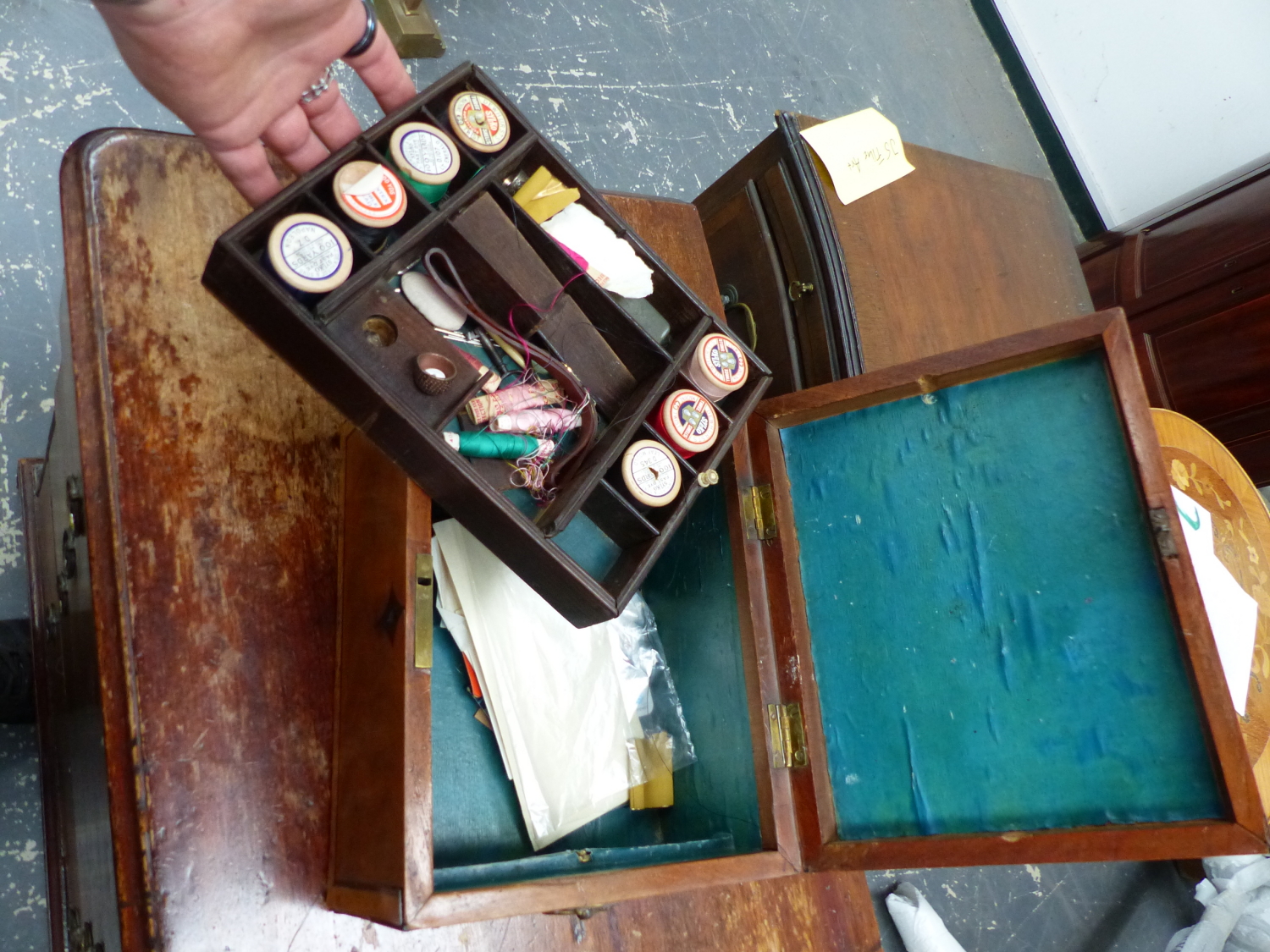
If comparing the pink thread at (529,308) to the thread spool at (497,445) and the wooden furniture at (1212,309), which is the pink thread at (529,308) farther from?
the wooden furniture at (1212,309)

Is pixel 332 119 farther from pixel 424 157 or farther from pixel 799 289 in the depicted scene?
pixel 799 289

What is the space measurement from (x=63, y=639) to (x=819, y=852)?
925 millimetres

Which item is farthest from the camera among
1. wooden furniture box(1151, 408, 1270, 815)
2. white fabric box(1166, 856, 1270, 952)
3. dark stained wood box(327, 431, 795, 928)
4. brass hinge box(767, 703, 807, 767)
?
white fabric box(1166, 856, 1270, 952)

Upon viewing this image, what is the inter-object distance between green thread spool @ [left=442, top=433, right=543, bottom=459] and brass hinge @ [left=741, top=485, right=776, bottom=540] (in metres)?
0.27

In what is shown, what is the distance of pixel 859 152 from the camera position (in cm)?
124

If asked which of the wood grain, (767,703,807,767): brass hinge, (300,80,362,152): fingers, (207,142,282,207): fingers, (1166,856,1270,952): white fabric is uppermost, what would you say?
(300,80,362,152): fingers

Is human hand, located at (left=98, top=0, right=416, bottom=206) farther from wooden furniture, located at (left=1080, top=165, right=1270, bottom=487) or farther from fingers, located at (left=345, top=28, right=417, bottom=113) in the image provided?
wooden furniture, located at (left=1080, top=165, right=1270, bottom=487)

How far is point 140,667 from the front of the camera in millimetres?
657

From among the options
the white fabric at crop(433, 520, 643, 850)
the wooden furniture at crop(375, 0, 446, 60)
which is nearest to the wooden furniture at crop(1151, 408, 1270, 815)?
the white fabric at crop(433, 520, 643, 850)

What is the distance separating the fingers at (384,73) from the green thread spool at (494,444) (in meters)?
0.32

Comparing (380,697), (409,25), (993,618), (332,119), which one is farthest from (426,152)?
(409,25)

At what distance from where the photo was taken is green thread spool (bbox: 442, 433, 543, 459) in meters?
0.71

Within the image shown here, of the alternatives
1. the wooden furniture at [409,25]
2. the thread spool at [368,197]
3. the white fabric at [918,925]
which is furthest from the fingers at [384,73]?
the white fabric at [918,925]

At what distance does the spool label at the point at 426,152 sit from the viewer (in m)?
0.71
